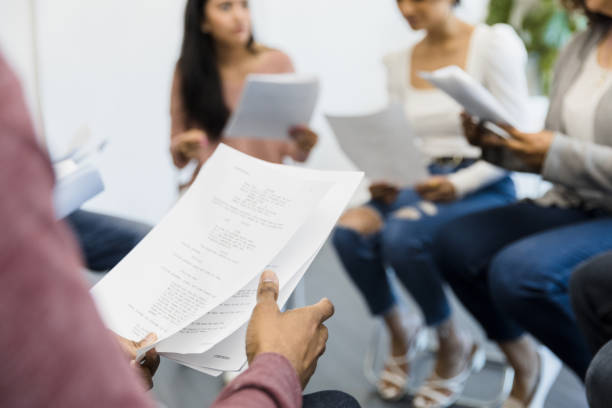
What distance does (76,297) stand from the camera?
0.30 meters

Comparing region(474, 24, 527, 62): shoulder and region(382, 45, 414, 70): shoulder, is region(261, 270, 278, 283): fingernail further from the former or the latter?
region(382, 45, 414, 70): shoulder

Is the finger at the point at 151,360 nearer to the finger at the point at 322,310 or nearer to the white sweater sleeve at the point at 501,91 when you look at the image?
the finger at the point at 322,310

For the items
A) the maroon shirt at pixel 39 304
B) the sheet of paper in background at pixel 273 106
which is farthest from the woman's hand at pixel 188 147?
the maroon shirt at pixel 39 304

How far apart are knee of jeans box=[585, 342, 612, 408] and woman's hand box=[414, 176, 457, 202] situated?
26.9 inches

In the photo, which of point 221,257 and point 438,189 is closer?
point 221,257

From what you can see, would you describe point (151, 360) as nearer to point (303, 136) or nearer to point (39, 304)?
point (39, 304)

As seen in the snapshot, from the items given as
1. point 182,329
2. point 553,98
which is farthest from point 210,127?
point 182,329

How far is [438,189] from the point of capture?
4.75ft

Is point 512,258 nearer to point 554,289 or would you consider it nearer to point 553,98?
point 554,289

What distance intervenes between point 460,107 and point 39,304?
1396 millimetres

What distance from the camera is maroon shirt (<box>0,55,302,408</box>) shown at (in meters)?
0.29

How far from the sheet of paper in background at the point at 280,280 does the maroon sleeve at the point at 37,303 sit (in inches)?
12.9

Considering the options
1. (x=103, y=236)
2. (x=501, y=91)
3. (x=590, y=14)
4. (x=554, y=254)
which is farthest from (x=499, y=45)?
(x=103, y=236)

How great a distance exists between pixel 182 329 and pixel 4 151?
0.39 m
